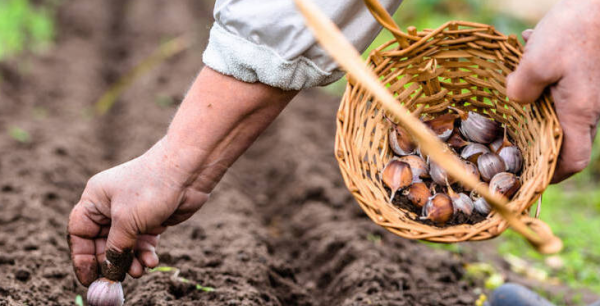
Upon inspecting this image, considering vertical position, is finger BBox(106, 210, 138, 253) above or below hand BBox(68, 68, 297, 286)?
below

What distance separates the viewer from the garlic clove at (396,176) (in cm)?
175

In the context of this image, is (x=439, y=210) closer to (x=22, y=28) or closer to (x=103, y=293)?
(x=103, y=293)

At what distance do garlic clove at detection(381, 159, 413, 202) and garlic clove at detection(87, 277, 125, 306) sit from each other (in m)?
0.88

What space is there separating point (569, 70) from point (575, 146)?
0.20 metres

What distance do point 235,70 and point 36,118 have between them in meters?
3.42

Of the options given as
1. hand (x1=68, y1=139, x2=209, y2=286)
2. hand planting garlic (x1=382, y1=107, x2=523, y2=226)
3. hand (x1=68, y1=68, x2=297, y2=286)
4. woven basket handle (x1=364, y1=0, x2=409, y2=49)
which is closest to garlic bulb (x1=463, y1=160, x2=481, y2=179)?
hand planting garlic (x1=382, y1=107, x2=523, y2=226)

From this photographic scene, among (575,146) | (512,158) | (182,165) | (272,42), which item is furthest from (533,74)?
(182,165)

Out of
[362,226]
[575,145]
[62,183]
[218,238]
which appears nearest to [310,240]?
[362,226]

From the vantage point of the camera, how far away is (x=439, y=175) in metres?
1.82

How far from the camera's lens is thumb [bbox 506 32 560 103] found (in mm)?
1486

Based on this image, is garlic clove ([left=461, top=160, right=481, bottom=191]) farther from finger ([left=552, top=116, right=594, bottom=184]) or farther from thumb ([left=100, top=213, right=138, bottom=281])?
thumb ([left=100, top=213, right=138, bottom=281])

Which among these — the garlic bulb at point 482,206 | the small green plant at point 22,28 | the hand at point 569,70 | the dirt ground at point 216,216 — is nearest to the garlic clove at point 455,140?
the garlic bulb at point 482,206

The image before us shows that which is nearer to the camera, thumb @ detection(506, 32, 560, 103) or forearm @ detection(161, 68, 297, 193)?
thumb @ detection(506, 32, 560, 103)

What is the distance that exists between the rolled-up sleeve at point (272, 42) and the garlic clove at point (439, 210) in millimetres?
460
